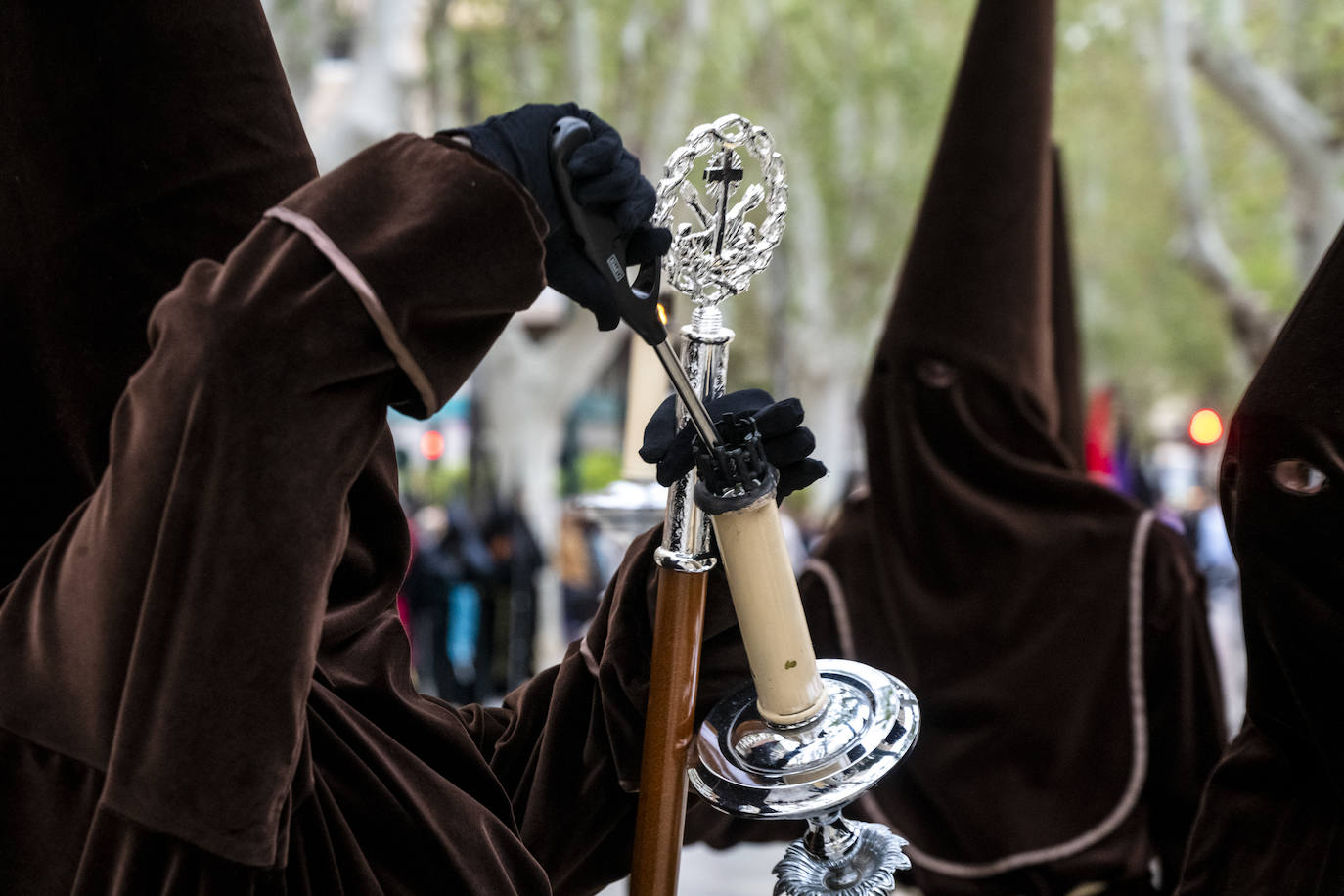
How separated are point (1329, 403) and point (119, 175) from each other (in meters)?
1.36

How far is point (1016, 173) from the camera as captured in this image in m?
3.13

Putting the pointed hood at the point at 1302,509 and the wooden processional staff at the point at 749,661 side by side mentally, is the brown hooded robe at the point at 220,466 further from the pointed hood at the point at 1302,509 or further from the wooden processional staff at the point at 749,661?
the pointed hood at the point at 1302,509

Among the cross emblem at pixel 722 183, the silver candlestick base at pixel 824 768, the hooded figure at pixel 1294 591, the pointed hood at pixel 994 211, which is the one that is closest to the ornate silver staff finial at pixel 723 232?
the cross emblem at pixel 722 183

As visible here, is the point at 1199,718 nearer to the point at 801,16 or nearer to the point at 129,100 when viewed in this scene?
the point at 129,100

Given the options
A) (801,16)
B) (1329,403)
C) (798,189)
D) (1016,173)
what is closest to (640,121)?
(801,16)

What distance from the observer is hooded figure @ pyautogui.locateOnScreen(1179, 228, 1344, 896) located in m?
1.51

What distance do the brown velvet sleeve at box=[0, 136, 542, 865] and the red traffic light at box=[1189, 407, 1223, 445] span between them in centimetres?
906

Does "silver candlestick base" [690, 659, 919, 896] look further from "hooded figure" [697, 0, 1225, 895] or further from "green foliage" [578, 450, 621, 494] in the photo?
"green foliage" [578, 450, 621, 494]

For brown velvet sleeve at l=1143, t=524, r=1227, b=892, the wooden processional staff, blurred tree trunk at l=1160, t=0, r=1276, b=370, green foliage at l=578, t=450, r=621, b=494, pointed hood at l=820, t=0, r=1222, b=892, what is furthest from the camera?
green foliage at l=578, t=450, r=621, b=494

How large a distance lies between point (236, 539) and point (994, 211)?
2.47 meters

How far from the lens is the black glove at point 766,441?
4.23 ft

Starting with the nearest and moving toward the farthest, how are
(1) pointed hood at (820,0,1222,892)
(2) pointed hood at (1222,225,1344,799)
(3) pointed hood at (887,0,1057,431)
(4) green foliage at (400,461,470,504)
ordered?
(2) pointed hood at (1222,225,1344,799), (1) pointed hood at (820,0,1222,892), (3) pointed hood at (887,0,1057,431), (4) green foliage at (400,461,470,504)

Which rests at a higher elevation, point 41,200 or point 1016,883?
point 41,200

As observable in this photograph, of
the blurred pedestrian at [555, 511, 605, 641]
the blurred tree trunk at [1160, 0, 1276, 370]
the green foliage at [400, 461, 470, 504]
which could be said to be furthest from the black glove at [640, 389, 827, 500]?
the green foliage at [400, 461, 470, 504]
